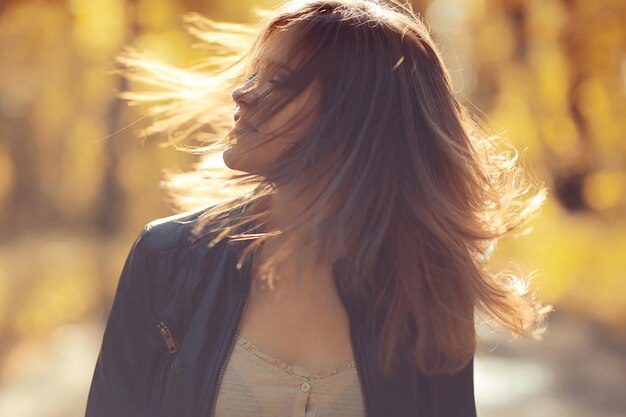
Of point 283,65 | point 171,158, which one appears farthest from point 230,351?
point 171,158

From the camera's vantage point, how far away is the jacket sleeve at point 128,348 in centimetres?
197

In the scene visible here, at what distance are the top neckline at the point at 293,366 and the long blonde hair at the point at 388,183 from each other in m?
0.09

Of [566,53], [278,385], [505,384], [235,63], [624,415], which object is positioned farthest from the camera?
[566,53]

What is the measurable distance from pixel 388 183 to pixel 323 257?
231mm

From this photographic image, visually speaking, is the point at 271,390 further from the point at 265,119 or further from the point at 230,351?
the point at 265,119

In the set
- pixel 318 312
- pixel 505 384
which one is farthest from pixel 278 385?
pixel 505 384

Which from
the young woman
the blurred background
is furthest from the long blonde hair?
the blurred background

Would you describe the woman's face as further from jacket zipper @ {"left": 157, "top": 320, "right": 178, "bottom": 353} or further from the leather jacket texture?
jacket zipper @ {"left": 157, "top": 320, "right": 178, "bottom": 353}

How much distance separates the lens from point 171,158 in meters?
11.5

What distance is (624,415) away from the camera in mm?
4926

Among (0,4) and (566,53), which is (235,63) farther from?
(566,53)

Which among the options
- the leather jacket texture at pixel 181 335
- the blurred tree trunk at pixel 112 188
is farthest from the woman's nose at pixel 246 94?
the blurred tree trunk at pixel 112 188

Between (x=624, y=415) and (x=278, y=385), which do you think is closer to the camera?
(x=278, y=385)

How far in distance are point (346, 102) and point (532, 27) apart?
30.2 feet
